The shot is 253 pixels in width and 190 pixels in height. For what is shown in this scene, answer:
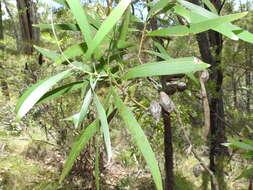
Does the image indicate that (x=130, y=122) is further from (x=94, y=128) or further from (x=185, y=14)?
(x=185, y=14)

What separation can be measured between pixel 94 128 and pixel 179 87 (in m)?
0.29

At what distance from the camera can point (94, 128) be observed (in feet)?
2.22

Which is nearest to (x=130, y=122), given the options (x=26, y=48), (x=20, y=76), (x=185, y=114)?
(x=185, y=114)

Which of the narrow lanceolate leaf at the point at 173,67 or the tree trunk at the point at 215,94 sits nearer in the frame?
the narrow lanceolate leaf at the point at 173,67

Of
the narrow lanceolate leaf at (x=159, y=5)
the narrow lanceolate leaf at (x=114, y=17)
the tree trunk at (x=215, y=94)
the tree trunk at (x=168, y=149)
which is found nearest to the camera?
the narrow lanceolate leaf at (x=114, y=17)

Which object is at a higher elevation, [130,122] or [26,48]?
[26,48]

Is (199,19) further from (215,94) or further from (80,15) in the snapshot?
(215,94)

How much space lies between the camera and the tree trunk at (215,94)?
6.21 feet

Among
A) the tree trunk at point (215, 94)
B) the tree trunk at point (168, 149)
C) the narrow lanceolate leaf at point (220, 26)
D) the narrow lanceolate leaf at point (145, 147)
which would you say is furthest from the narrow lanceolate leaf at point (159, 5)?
the tree trunk at point (215, 94)

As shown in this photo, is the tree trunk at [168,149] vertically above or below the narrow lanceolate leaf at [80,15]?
below

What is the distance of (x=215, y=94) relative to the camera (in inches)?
76.6

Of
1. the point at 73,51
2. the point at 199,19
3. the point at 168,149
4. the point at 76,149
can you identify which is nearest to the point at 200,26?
the point at 199,19

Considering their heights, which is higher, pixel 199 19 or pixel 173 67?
pixel 199 19

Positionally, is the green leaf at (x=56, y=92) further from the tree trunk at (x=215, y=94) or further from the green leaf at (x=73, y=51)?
the tree trunk at (x=215, y=94)
